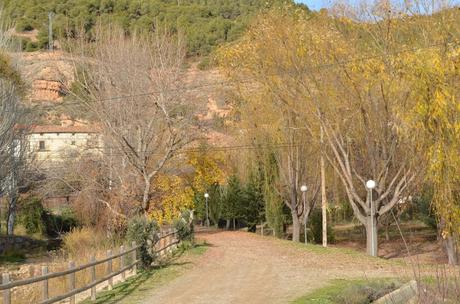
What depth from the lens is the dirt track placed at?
14.7 m

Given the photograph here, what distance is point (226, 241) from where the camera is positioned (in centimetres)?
3353

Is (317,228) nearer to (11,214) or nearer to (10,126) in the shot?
(11,214)

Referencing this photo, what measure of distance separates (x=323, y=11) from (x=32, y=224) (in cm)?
2842

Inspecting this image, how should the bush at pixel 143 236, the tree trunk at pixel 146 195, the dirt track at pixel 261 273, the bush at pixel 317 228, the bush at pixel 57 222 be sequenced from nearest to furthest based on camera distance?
the dirt track at pixel 261 273 < the bush at pixel 143 236 < the tree trunk at pixel 146 195 < the bush at pixel 317 228 < the bush at pixel 57 222

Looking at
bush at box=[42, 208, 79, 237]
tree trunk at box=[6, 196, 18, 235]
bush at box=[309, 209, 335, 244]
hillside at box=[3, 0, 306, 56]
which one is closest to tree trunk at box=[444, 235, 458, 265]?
bush at box=[309, 209, 335, 244]

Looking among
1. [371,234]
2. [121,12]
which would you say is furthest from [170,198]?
[121,12]

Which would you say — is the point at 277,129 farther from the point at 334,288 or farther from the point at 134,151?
the point at 334,288

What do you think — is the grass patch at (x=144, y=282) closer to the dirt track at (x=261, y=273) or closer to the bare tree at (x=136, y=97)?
the dirt track at (x=261, y=273)

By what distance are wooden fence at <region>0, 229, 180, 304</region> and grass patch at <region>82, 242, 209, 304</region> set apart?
32 centimetres

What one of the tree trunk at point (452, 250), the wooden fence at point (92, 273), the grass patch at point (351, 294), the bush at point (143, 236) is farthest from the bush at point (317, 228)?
the grass patch at point (351, 294)

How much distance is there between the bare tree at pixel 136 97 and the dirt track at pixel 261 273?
535 cm

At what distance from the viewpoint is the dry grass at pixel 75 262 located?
17344mm

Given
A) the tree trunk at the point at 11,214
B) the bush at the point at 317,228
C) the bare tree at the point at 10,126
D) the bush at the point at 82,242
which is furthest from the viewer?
the bush at the point at 317,228

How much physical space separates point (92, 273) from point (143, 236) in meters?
4.97
